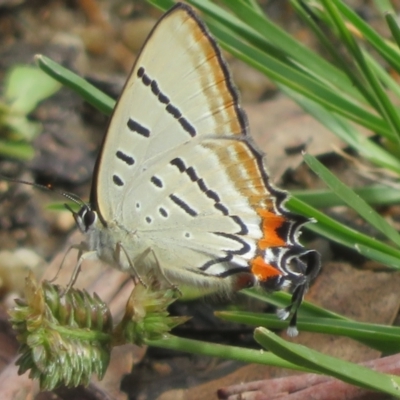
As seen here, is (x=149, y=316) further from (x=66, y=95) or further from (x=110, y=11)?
(x=110, y=11)

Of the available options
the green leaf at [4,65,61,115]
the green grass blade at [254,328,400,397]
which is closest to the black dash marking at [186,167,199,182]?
the green grass blade at [254,328,400,397]

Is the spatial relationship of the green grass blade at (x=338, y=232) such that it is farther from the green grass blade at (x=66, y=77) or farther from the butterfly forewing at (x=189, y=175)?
the green grass blade at (x=66, y=77)

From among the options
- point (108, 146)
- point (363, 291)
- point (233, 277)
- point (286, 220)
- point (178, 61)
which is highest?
point (178, 61)

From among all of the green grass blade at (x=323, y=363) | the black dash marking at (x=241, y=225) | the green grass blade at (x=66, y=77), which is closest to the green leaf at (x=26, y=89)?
the green grass blade at (x=66, y=77)

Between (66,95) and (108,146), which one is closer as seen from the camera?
(108,146)

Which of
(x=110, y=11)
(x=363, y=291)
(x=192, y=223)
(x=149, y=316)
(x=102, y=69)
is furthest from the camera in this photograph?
(x=110, y=11)

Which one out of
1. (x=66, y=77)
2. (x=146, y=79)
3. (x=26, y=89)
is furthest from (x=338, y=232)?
(x=26, y=89)

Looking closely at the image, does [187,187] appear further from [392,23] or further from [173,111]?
[392,23]

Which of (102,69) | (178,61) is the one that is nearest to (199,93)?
(178,61)
